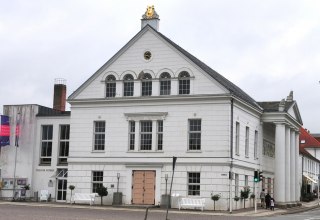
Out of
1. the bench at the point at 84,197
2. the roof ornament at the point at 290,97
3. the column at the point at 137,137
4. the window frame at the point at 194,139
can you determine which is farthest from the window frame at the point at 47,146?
the roof ornament at the point at 290,97

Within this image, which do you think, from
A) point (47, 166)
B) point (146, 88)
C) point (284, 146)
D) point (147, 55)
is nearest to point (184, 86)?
point (146, 88)

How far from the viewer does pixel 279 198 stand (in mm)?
51719

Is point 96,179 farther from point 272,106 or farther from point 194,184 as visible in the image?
point 272,106

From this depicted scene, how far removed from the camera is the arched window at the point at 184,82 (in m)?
45.6

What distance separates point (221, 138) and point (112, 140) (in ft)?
29.5

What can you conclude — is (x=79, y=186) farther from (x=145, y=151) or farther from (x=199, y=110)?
(x=199, y=110)

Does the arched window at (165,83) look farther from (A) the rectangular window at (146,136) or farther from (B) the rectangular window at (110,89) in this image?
(B) the rectangular window at (110,89)

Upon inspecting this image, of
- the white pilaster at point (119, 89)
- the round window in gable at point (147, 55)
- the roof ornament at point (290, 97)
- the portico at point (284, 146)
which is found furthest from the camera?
the roof ornament at point (290, 97)

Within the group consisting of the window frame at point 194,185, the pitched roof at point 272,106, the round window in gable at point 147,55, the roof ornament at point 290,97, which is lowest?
the window frame at point 194,185

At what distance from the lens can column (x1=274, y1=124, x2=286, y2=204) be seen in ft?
169

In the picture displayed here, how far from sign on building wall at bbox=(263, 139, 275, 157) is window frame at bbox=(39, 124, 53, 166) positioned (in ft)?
65.7

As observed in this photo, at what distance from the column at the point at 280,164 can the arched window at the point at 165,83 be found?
38.9 feet

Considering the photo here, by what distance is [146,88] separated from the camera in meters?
47.0

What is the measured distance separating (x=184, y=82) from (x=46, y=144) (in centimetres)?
1580
